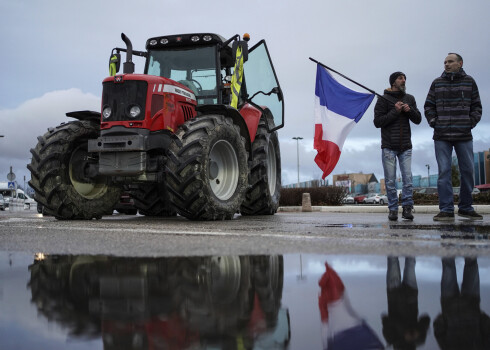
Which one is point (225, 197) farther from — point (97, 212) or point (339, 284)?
point (339, 284)

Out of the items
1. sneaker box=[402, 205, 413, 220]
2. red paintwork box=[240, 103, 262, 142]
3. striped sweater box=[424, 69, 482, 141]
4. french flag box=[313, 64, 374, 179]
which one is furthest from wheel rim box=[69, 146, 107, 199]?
striped sweater box=[424, 69, 482, 141]

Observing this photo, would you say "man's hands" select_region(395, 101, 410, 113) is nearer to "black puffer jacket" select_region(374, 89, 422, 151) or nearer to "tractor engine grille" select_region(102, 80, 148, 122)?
"black puffer jacket" select_region(374, 89, 422, 151)

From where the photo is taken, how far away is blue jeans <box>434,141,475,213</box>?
671 cm

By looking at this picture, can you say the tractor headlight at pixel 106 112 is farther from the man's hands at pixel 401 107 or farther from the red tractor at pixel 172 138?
the man's hands at pixel 401 107

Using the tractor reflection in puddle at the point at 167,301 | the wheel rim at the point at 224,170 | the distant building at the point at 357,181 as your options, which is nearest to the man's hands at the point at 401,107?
the wheel rim at the point at 224,170

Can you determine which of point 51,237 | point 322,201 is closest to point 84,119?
point 51,237

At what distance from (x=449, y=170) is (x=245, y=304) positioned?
19.6 feet

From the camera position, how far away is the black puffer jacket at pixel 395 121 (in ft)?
23.5

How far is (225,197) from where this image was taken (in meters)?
7.57

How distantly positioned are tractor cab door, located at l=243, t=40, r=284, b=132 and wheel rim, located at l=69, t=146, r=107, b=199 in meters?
3.23

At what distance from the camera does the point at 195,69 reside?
824 cm

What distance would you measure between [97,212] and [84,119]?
5.08ft

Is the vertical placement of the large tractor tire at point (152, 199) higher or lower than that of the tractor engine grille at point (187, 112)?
lower

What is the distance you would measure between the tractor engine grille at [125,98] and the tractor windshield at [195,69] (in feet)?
4.34
